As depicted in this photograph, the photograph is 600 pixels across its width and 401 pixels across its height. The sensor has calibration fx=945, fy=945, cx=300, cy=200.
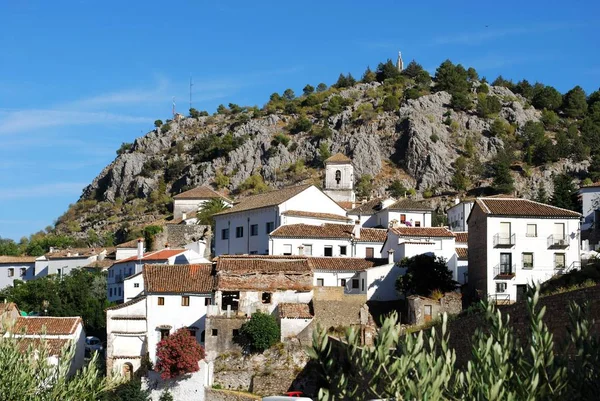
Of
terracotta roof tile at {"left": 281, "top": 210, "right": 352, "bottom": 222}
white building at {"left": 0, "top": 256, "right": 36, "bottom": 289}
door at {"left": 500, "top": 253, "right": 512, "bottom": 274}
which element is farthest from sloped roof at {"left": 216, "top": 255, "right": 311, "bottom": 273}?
white building at {"left": 0, "top": 256, "right": 36, "bottom": 289}

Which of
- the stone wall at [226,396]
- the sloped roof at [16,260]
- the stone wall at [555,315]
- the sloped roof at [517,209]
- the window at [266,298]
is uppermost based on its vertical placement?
the sloped roof at [517,209]

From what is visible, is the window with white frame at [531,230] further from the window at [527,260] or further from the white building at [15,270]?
the white building at [15,270]

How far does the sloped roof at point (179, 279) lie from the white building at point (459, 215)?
119 ft

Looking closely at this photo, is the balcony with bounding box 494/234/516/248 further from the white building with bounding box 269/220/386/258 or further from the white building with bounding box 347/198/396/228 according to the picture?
the white building with bounding box 347/198/396/228

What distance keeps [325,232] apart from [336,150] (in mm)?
68406

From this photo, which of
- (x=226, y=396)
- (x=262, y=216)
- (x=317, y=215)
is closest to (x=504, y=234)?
(x=226, y=396)

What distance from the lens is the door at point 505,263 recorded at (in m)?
51.1

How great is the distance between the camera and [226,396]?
1870 inches

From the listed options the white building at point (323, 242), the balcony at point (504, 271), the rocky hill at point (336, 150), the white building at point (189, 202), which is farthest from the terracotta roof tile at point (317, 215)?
the rocky hill at point (336, 150)

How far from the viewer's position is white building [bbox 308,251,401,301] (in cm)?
5409

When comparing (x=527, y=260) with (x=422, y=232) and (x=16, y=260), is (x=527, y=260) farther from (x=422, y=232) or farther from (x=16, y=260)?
(x=16, y=260)

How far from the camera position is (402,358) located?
47.6 feet

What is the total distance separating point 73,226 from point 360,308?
85844 mm

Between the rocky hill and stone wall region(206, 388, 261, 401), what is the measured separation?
64.4 meters
